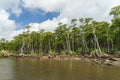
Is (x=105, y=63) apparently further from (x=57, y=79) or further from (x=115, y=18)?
(x=57, y=79)

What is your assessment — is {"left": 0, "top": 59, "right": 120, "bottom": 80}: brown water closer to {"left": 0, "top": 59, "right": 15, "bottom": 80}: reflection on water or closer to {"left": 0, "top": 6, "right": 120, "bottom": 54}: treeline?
{"left": 0, "top": 59, "right": 15, "bottom": 80}: reflection on water

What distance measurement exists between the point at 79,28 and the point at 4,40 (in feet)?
225

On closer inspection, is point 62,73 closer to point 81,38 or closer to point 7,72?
point 7,72

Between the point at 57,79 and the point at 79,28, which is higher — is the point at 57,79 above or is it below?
below

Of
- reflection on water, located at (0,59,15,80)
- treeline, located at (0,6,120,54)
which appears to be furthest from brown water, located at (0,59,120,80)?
treeline, located at (0,6,120,54)

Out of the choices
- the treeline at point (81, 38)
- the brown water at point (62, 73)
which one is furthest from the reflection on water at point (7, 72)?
the treeline at point (81, 38)

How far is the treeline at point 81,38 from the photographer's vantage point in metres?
73.1

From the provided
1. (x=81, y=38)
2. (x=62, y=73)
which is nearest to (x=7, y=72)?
(x=62, y=73)

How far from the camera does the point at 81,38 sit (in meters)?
96.0

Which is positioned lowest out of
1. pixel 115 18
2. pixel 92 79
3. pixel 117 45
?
pixel 92 79

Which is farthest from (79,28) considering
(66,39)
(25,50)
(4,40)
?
(4,40)

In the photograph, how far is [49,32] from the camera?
103125 millimetres

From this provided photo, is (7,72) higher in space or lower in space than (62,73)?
higher

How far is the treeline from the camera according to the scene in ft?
240
